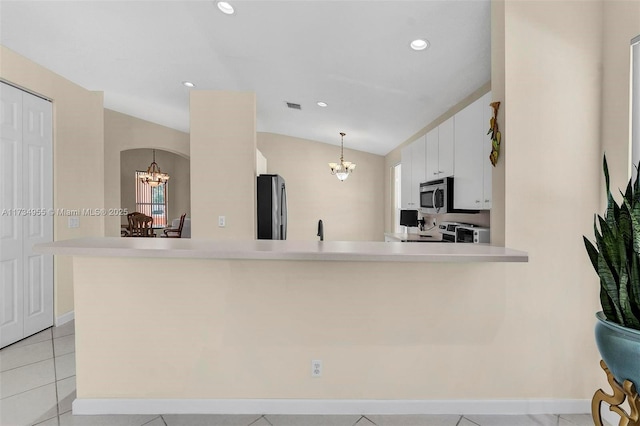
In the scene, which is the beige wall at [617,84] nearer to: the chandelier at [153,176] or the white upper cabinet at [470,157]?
the white upper cabinet at [470,157]

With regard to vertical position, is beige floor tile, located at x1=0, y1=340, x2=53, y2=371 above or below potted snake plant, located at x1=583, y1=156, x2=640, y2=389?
below

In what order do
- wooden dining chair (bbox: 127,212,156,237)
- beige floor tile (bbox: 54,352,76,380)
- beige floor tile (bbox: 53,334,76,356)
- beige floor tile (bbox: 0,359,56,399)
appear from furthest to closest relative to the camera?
wooden dining chair (bbox: 127,212,156,237), beige floor tile (bbox: 53,334,76,356), beige floor tile (bbox: 54,352,76,380), beige floor tile (bbox: 0,359,56,399)

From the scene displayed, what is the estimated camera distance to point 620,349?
3.85 ft

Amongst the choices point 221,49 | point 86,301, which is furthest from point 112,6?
point 86,301

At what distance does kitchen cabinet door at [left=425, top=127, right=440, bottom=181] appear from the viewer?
3.28m

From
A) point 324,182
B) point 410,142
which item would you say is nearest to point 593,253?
point 410,142

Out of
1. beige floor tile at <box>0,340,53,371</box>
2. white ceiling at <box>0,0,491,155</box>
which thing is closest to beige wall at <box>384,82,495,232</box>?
white ceiling at <box>0,0,491,155</box>

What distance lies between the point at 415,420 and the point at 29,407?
2.29 metres

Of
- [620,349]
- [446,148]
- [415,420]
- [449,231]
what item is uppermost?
[446,148]

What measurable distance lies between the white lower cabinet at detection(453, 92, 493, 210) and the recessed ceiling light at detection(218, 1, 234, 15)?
203 centimetres

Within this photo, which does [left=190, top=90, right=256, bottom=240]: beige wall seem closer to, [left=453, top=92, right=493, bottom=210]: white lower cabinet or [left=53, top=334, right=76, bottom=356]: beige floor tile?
[left=53, top=334, right=76, bottom=356]: beige floor tile

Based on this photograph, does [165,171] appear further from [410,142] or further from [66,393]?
[66,393]

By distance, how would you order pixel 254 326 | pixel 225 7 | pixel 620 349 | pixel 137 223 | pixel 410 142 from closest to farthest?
pixel 620 349 < pixel 254 326 < pixel 225 7 < pixel 410 142 < pixel 137 223

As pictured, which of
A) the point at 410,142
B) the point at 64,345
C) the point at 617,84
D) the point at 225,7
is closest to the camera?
the point at 617,84
